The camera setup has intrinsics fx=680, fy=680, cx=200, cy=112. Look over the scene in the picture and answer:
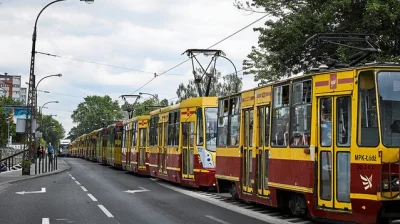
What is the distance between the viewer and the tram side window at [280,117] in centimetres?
1480

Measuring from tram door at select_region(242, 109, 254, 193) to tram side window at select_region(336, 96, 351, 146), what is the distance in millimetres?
4754

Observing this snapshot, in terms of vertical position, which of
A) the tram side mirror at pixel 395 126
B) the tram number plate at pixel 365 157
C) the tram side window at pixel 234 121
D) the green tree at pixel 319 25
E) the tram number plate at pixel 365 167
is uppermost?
the green tree at pixel 319 25

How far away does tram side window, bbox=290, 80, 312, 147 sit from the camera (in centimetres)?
1368

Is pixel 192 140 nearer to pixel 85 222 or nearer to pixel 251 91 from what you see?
pixel 251 91

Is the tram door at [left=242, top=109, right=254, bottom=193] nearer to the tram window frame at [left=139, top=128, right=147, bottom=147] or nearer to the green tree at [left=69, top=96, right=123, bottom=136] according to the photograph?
the tram window frame at [left=139, top=128, right=147, bottom=147]

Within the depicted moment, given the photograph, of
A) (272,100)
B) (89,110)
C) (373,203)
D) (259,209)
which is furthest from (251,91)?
(89,110)

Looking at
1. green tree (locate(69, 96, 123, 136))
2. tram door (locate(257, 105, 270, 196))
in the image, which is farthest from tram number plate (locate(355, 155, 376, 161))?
green tree (locate(69, 96, 123, 136))

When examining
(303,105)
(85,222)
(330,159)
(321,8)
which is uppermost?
(321,8)

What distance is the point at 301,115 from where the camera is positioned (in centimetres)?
1400

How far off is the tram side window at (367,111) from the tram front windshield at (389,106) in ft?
0.40

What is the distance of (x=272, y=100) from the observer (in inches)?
619

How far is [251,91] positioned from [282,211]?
3132 millimetres

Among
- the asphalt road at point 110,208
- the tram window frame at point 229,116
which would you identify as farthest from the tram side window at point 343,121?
the tram window frame at point 229,116

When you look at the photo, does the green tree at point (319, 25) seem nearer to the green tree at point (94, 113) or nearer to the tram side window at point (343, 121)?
the tram side window at point (343, 121)
